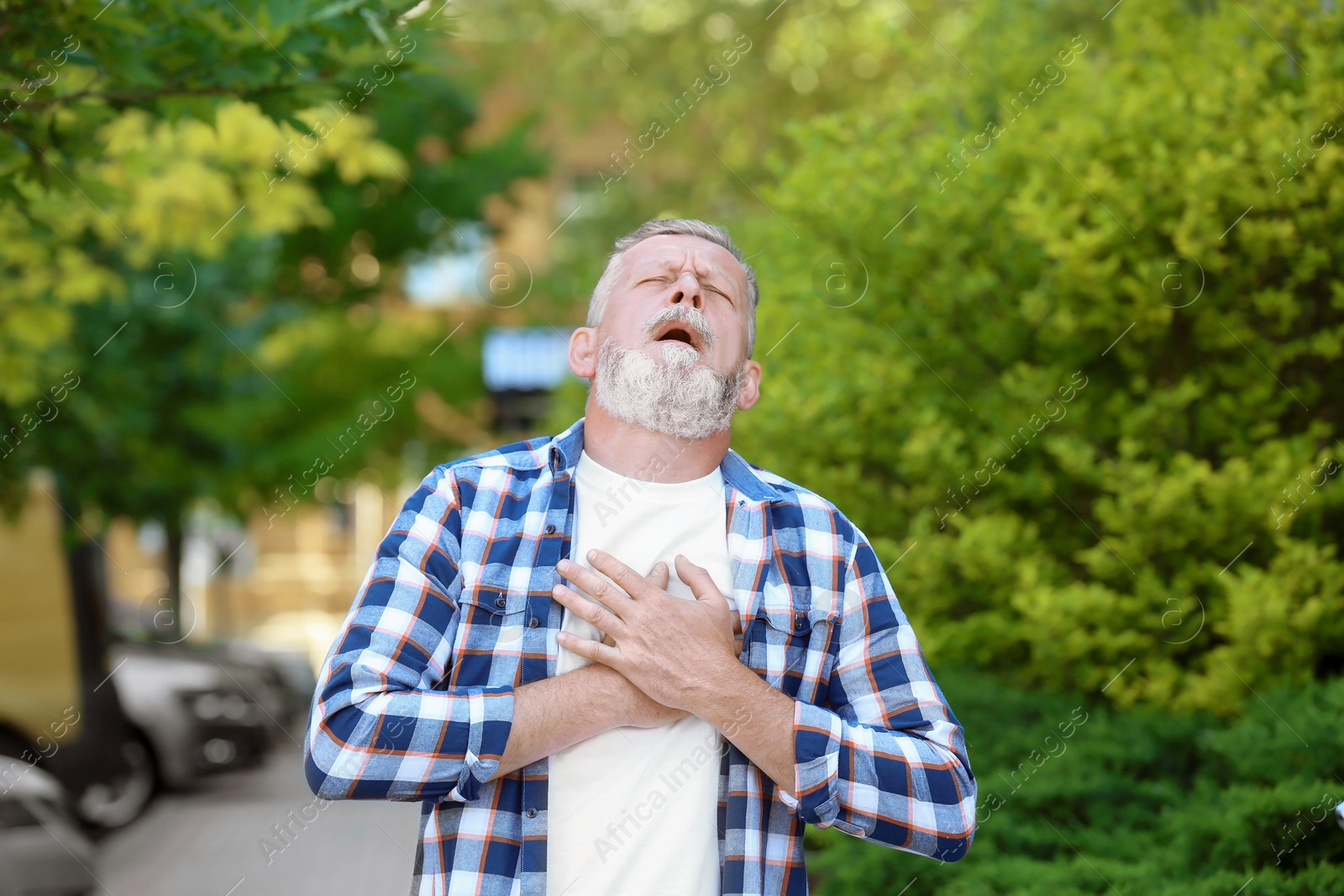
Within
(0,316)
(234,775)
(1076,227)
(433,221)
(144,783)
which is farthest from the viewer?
(433,221)

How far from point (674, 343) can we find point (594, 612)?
0.57 meters

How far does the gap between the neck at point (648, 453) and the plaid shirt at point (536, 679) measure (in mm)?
23

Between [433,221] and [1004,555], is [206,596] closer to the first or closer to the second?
[433,221]

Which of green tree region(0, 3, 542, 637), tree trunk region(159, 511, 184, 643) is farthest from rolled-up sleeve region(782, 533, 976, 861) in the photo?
tree trunk region(159, 511, 184, 643)

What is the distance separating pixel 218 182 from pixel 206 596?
26.2 meters

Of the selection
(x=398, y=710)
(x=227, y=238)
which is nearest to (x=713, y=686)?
(x=398, y=710)

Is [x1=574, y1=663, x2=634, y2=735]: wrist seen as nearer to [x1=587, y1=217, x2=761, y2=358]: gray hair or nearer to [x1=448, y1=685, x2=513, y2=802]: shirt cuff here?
[x1=448, y1=685, x2=513, y2=802]: shirt cuff

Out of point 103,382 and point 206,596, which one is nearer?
point 103,382

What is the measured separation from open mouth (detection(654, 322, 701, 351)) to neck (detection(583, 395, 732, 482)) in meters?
0.17

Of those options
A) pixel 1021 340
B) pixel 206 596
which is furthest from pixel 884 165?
pixel 206 596

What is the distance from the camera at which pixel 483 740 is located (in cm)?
195

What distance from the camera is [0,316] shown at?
6695 mm

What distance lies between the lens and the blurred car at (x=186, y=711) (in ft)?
37.1

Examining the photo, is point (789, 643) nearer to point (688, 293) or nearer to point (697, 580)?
point (697, 580)
